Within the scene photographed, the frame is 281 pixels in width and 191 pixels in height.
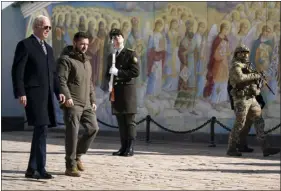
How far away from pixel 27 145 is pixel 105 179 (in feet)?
18.5

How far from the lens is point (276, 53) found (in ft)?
46.5

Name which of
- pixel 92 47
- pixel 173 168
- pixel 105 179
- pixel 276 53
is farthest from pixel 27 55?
pixel 92 47

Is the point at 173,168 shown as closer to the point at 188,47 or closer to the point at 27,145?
the point at 27,145

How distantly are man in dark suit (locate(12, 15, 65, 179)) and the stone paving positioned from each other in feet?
1.05

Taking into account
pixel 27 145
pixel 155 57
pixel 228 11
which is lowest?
pixel 27 145

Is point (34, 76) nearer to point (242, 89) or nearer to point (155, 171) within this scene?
point (155, 171)

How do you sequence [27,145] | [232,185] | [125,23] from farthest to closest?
[125,23]
[27,145]
[232,185]

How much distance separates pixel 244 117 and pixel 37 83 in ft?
13.2

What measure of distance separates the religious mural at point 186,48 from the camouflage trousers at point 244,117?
3.34 m

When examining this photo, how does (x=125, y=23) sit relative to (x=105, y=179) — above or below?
above

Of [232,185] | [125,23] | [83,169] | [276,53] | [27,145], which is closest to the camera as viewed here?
[232,185]

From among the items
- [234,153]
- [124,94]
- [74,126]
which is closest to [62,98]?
[74,126]

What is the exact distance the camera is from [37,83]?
7.64 meters

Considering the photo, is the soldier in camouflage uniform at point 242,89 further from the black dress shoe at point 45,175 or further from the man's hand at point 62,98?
the black dress shoe at point 45,175
